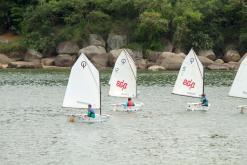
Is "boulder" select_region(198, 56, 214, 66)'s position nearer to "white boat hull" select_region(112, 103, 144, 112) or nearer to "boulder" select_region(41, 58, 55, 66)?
"boulder" select_region(41, 58, 55, 66)

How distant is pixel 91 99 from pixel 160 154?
14159mm

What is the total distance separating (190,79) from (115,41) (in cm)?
5076

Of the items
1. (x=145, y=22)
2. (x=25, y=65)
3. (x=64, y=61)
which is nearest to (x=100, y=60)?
(x=64, y=61)

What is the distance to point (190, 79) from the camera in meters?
71.9

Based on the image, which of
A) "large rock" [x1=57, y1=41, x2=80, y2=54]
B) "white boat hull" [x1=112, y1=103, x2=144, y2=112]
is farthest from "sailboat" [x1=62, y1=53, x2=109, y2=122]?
"large rock" [x1=57, y1=41, x2=80, y2=54]

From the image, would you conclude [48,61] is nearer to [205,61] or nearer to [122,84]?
[205,61]

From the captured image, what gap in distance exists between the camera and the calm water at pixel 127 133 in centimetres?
4819

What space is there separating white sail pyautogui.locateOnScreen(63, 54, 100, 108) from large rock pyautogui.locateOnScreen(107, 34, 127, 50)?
193ft

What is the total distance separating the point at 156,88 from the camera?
88625 millimetres

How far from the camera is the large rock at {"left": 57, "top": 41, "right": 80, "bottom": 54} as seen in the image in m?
121

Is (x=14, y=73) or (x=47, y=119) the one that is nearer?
(x=47, y=119)

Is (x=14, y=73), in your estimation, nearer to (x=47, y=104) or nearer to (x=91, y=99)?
(x=47, y=104)

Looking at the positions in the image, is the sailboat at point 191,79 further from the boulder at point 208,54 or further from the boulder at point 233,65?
the boulder at point 208,54

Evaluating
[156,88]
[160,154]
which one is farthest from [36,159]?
[156,88]
